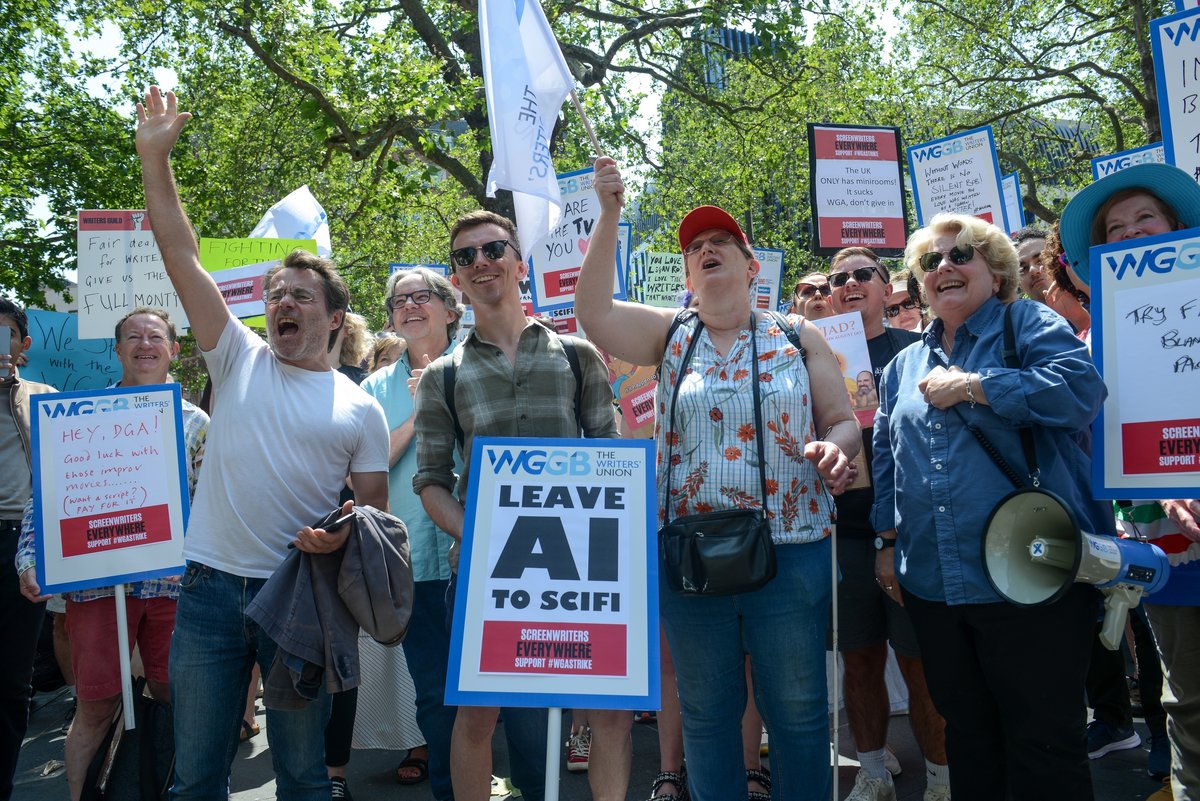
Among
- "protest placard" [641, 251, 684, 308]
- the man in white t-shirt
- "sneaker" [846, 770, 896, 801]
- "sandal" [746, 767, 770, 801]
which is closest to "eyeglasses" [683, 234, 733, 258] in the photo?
the man in white t-shirt

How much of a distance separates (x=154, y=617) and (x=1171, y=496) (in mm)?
3675

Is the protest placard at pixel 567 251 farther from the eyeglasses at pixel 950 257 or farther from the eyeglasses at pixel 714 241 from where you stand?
the eyeglasses at pixel 950 257

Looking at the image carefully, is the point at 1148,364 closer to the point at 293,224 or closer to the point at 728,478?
the point at 728,478

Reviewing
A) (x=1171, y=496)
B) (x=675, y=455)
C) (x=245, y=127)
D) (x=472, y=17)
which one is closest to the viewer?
(x=1171, y=496)

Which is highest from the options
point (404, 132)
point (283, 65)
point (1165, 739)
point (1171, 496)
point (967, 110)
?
point (967, 110)

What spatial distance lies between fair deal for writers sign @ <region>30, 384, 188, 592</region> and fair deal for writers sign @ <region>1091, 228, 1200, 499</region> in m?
3.27

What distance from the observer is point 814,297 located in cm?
479

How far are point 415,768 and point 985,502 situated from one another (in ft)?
9.80

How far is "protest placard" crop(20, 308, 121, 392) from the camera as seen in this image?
624 cm

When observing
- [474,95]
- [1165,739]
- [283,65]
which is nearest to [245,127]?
[283,65]

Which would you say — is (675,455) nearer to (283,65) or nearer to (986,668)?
(986,668)

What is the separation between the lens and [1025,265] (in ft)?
15.7

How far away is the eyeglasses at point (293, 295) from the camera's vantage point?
2.99m

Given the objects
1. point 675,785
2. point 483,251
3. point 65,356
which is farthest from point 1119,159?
point 65,356
